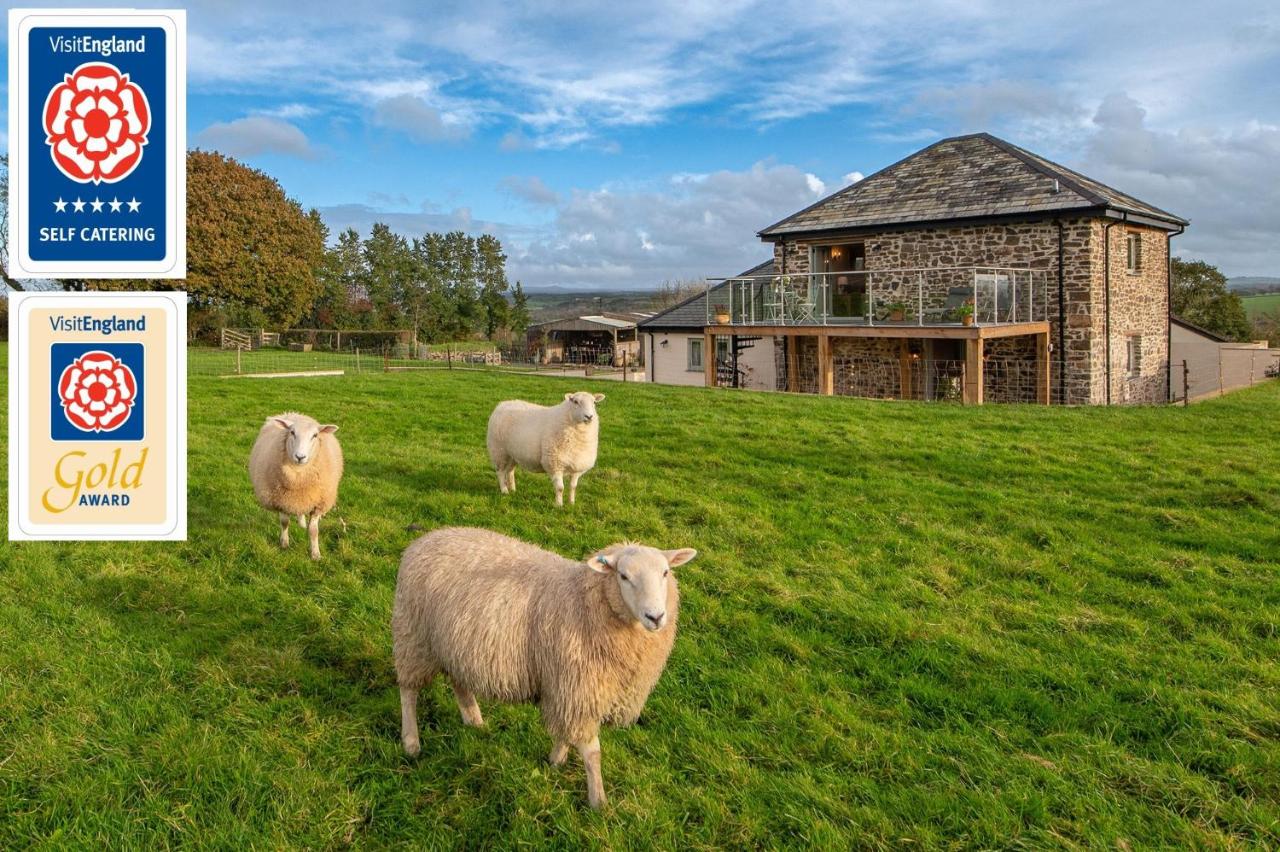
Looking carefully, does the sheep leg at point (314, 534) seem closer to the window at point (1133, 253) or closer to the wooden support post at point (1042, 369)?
the wooden support post at point (1042, 369)

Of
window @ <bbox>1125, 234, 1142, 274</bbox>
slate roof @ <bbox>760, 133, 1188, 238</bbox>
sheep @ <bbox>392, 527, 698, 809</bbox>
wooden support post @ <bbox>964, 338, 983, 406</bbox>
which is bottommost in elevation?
sheep @ <bbox>392, 527, 698, 809</bbox>

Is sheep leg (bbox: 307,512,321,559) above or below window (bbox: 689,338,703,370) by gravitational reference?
below

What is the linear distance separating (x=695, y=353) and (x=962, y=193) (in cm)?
1008

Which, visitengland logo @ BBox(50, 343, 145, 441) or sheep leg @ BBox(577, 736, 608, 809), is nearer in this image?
sheep leg @ BBox(577, 736, 608, 809)

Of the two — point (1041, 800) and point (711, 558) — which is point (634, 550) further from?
point (711, 558)

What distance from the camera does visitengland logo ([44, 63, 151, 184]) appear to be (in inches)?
183

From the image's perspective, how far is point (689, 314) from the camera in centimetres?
2877

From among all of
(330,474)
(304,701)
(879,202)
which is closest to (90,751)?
(304,701)

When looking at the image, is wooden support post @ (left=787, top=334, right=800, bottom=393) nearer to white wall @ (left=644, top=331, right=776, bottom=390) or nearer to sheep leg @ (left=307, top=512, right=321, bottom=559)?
white wall @ (left=644, top=331, right=776, bottom=390)

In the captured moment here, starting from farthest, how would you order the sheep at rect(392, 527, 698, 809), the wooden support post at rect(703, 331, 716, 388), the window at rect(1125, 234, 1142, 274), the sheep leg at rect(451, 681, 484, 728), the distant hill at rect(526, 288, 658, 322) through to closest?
the distant hill at rect(526, 288, 658, 322), the wooden support post at rect(703, 331, 716, 388), the window at rect(1125, 234, 1142, 274), the sheep leg at rect(451, 681, 484, 728), the sheep at rect(392, 527, 698, 809)

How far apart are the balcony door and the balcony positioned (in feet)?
0.09

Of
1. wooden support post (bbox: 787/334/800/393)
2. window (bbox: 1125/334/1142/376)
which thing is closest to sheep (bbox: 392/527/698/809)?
wooden support post (bbox: 787/334/800/393)

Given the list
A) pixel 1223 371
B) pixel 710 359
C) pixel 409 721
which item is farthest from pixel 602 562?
pixel 1223 371

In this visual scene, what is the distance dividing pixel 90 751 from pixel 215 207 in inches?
1616
